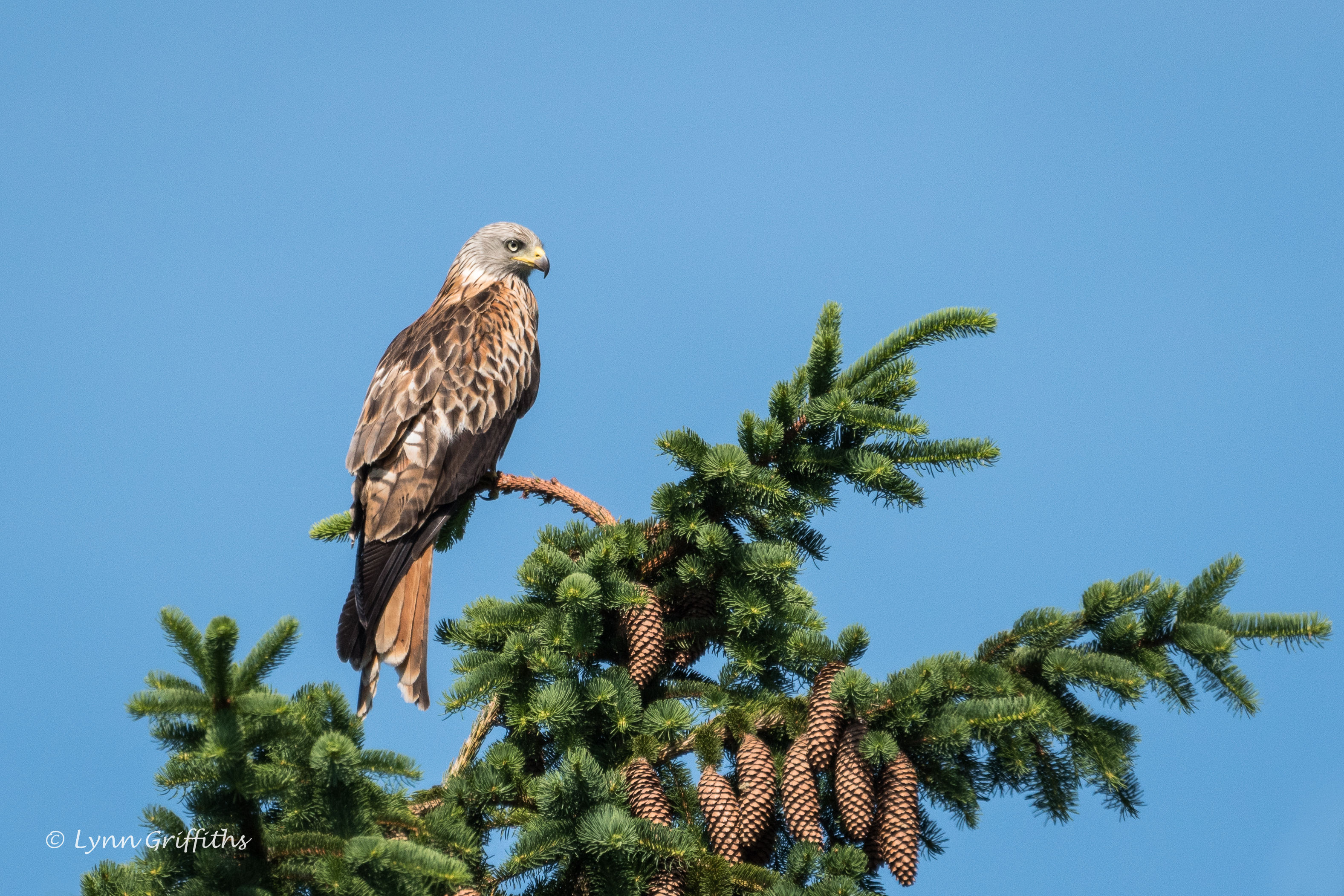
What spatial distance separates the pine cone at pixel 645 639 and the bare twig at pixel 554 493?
0.49 metres

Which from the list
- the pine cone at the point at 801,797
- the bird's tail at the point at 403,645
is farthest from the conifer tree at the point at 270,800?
the bird's tail at the point at 403,645

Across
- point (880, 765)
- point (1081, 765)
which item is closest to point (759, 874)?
point (880, 765)

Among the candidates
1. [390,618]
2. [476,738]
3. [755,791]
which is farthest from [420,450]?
[755,791]

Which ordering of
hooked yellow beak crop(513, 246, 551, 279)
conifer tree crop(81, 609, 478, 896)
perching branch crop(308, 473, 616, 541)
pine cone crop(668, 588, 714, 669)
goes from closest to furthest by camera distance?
1. conifer tree crop(81, 609, 478, 896)
2. pine cone crop(668, 588, 714, 669)
3. perching branch crop(308, 473, 616, 541)
4. hooked yellow beak crop(513, 246, 551, 279)

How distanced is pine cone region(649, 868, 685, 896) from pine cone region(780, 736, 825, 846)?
1.13 ft

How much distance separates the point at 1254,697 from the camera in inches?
127

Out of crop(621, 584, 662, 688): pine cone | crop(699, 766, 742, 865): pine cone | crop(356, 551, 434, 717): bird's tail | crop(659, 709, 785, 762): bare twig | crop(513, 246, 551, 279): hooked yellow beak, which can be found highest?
crop(513, 246, 551, 279): hooked yellow beak

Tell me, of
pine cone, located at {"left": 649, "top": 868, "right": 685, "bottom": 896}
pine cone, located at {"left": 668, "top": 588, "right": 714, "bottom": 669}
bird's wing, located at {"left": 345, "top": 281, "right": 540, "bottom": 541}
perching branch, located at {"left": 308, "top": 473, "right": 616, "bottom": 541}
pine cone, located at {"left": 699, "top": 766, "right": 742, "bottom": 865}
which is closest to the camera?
pine cone, located at {"left": 649, "top": 868, "right": 685, "bottom": 896}

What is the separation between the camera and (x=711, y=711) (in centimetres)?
357

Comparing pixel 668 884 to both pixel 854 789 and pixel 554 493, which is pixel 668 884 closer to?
pixel 854 789

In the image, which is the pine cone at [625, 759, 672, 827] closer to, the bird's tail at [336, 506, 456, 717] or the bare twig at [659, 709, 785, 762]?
the bare twig at [659, 709, 785, 762]

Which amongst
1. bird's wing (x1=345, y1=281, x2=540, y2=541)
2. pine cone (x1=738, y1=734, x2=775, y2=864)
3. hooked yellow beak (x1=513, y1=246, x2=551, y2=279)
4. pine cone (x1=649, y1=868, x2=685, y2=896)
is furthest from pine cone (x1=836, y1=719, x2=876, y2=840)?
hooked yellow beak (x1=513, y1=246, x2=551, y2=279)

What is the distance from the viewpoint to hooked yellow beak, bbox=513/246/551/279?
7457 millimetres

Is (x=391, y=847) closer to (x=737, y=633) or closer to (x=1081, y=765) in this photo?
(x=737, y=633)
